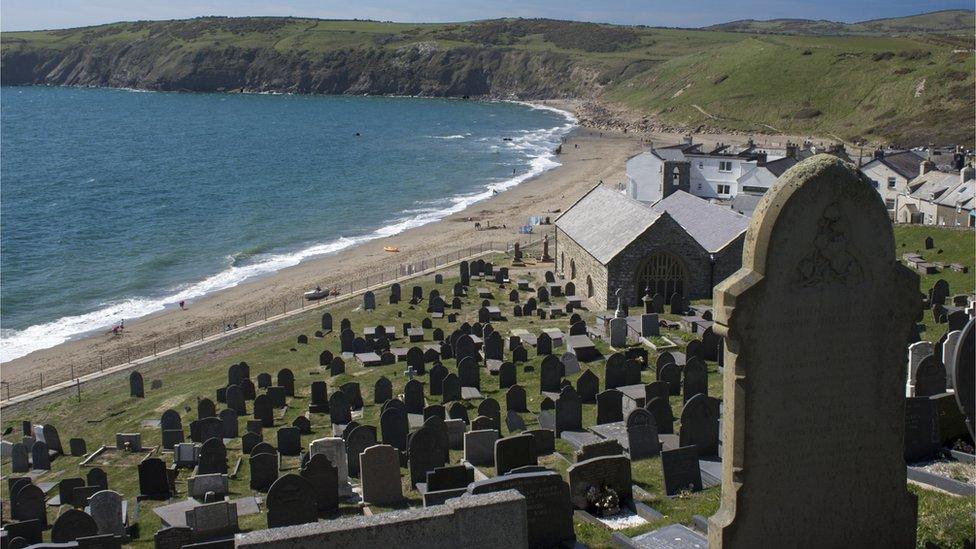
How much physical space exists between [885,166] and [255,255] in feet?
121

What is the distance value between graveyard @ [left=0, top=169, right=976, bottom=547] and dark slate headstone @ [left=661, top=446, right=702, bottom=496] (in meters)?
0.03

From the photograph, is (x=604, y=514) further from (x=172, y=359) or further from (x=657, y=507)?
(x=172, y=359)

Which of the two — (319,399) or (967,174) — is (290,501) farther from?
(967,174)

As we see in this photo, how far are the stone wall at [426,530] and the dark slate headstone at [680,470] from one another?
16.2 ft

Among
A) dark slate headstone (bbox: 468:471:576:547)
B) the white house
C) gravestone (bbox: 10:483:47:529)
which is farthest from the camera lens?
the white house

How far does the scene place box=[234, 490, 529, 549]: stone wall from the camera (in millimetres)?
8398

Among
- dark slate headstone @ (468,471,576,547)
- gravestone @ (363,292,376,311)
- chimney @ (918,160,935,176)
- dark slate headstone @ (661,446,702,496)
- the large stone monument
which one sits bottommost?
gravestone @ (363,292,376,311)

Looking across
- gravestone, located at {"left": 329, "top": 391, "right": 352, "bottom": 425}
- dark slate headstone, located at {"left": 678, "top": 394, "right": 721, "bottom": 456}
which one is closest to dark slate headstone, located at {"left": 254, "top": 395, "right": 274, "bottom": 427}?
gravestone, located at {"left": 329, "top": 391, "right": 352, "bottom": 425}

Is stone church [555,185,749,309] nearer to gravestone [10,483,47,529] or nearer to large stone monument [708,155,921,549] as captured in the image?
gravestone [10,483,47,529]

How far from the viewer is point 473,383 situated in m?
23.5

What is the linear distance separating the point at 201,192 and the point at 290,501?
72.8m

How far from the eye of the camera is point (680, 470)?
44.7 ft

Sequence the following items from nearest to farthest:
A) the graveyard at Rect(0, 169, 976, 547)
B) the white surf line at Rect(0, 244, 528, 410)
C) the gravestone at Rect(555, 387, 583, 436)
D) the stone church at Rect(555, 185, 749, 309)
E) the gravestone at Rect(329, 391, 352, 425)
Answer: the graveyard at Rect(0, 169, 976, 547)
the gravestone at Rect(555, 387, 583, 436)
the gravestone at Rect(329, 391, 352, 425)
the white surf line at Rect(0, 244, 528, 410)
the stone church at Rect(555, 185, 749, 309)

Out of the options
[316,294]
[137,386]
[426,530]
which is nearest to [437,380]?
[137,386]
